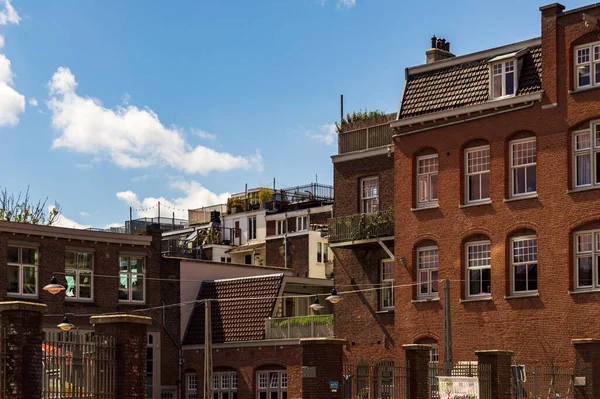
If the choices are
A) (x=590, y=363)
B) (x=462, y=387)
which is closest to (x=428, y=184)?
(x=590, y=363)

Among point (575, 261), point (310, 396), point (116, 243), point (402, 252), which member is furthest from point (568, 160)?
point (116, 243)

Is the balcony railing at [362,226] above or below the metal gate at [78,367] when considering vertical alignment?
above

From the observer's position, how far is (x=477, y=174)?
1805 inches

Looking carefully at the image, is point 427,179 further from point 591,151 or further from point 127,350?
point 127,350

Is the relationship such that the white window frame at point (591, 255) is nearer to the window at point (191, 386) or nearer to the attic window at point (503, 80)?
the attic window at point (503, 80)

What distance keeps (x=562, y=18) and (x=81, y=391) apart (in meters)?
27.0

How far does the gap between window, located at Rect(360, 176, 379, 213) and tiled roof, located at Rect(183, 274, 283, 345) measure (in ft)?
19.4

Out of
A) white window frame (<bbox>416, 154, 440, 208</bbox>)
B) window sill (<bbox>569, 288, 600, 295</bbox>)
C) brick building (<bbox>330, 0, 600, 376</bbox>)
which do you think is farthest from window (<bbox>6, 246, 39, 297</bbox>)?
window sill (<bbox>569, 288, 600, 295</bbox>)

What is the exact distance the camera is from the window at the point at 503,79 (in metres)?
44.7

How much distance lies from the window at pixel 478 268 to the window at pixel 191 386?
16.8 m

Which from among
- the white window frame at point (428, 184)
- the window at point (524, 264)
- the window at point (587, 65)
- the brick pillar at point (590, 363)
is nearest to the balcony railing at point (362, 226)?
the white window frame at point (428, 184)

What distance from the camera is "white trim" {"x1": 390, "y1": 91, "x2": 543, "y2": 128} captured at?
43719 mm

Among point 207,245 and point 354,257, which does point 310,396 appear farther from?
point 207,245

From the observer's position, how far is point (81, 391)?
2289 cm
